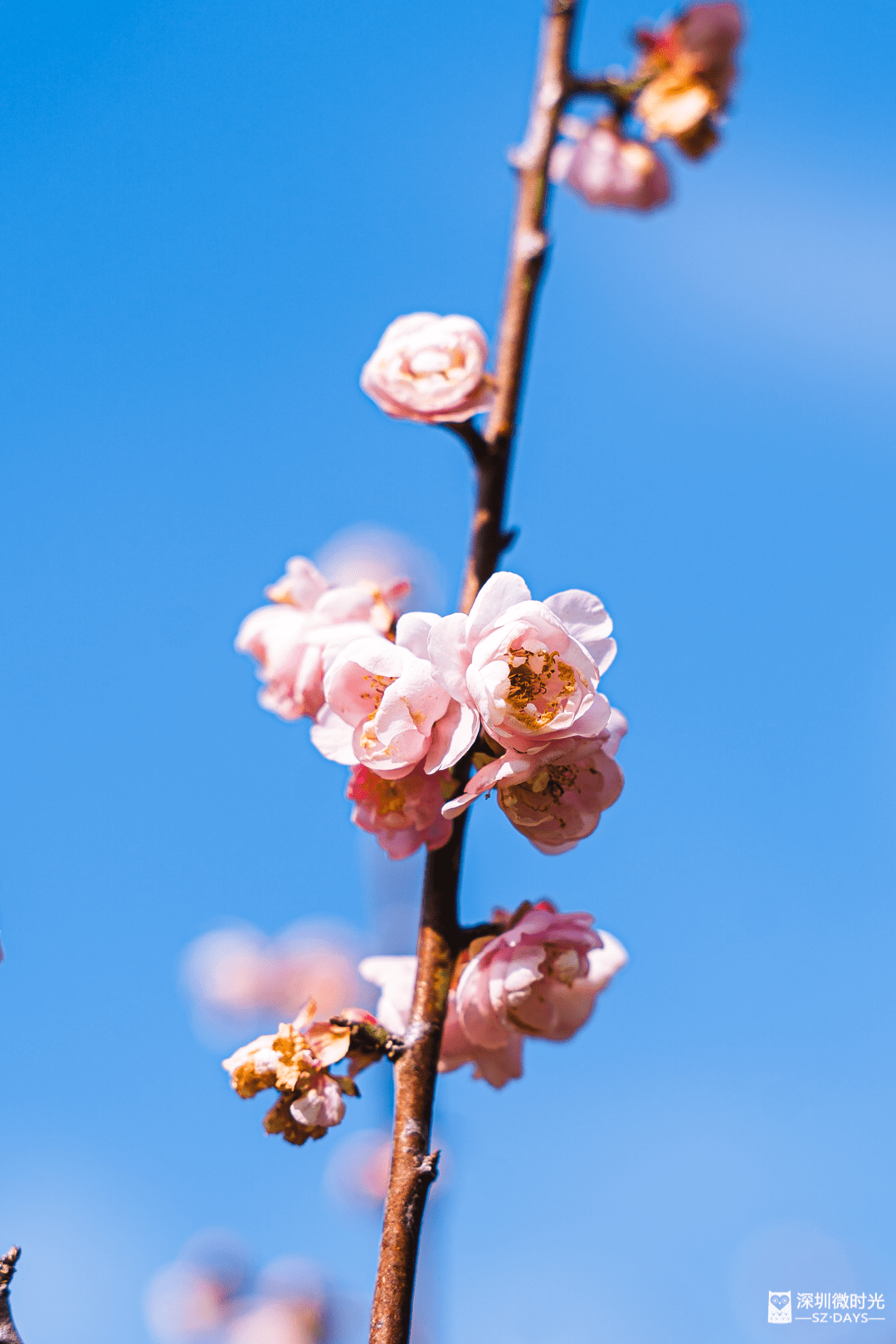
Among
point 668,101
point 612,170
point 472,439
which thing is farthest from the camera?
point 612,170

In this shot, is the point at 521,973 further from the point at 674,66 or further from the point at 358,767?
the point at 674,66

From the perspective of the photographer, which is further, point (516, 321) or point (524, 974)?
point (516, 321)

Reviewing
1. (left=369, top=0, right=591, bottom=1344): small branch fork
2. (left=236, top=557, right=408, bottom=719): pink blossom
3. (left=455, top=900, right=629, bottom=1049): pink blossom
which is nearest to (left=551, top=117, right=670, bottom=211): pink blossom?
(left=369, top=0, right=591, bottom=1344): small branch fork

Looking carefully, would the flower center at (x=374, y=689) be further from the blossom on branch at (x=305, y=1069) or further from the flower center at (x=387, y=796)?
the blossom on branch at (x=305, y=1069)

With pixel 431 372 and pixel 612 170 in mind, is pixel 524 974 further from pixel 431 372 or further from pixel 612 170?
pixel 612 170

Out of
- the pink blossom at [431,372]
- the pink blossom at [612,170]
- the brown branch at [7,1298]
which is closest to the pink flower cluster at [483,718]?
the pink blossom at [431,372]

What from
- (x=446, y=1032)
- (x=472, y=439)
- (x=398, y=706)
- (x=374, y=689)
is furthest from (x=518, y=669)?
(x=446, y=1032)
